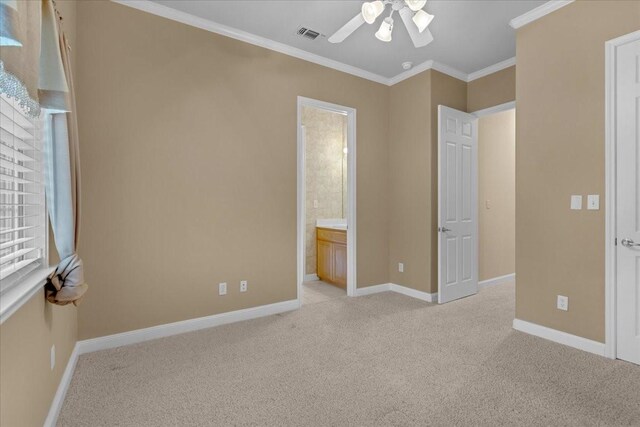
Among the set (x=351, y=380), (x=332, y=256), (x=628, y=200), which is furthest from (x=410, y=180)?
(x=351, y=380)

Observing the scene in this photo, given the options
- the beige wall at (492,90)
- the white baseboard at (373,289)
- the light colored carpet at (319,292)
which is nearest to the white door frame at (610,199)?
the beige wall at (492,90)

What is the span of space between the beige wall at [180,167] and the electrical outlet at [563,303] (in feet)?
8.07

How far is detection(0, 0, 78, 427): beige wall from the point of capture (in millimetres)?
1172

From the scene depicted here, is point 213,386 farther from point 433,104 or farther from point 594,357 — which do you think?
point 433,104

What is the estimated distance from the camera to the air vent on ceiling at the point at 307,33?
314 cm

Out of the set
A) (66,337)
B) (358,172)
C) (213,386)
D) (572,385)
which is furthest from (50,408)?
(358,172)

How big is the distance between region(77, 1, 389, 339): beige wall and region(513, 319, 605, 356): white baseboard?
→ 2.25 m

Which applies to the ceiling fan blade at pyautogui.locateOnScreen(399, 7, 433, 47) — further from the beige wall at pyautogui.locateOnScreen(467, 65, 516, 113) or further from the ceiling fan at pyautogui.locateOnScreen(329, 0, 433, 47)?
the beige wall at pyautogui.locateOnScreen(467, 65, 516, 113)

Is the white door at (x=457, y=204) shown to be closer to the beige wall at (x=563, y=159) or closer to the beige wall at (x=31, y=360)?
the beige wall at (x=563, y=159)

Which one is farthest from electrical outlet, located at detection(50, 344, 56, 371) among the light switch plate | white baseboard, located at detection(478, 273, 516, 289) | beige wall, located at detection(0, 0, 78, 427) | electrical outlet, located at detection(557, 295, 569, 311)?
white baseboard, located at detection(478, 273, 516, 289)

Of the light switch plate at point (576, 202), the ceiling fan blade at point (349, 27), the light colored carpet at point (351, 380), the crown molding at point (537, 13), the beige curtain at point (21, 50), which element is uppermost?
the crown molding at point (537, 13)

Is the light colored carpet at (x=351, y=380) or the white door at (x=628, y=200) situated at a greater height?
the white door at (x=628, y=200)

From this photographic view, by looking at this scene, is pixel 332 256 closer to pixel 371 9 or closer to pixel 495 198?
pixel 495 198

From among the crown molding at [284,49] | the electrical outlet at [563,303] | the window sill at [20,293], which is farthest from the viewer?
the crown molding at [284,49]
